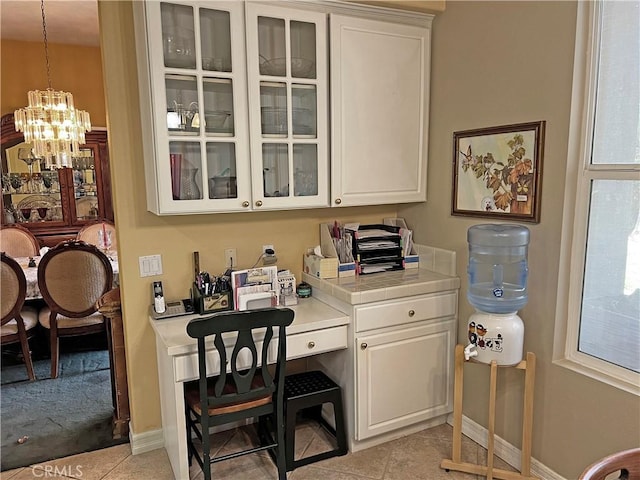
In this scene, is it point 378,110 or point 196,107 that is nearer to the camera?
point 196,107

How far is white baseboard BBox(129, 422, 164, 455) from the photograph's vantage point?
2.63 m

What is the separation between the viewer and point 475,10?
2.52 metres

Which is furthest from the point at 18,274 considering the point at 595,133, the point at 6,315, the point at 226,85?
the point at 595,133

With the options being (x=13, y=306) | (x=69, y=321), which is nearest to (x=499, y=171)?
(x=69, y=321)

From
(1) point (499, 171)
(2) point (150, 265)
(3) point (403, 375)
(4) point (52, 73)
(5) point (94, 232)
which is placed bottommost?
(3) point (403, 375)

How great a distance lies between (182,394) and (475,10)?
8.11ft

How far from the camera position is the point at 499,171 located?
2441 mm

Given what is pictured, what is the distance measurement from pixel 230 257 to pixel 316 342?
29.3 inches

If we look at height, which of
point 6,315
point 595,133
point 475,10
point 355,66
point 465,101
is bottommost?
point 6,315

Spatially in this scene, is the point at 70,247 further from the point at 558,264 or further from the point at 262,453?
the point at 558,264

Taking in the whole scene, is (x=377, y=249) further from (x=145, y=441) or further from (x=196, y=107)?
(x=145, y=441)

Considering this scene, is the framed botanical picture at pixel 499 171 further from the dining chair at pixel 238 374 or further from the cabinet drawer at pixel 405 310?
the dining chair at pixel 238 374

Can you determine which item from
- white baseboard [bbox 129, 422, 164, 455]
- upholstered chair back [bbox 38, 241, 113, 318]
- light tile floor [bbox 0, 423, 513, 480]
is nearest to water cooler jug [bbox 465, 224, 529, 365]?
light tile floor [bbox 0, 423, 513, 480]

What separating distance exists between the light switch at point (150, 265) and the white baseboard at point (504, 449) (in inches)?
76.9
